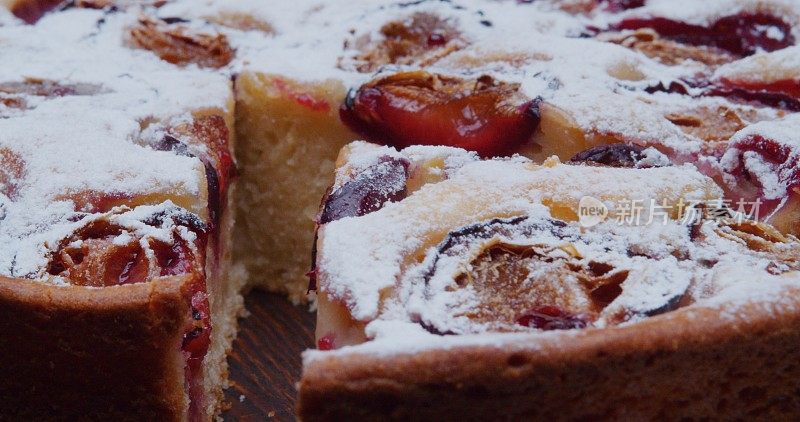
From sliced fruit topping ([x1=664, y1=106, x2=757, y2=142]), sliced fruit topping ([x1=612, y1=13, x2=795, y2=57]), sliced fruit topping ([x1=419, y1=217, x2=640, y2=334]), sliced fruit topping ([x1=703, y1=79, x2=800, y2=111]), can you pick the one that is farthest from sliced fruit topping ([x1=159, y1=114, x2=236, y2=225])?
sliced fruit topping ([x1=612, y1=13, x2=795, y2=57])

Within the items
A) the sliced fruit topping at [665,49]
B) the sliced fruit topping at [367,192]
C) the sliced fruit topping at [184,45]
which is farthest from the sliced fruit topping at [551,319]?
the sliced fruit topping at [184,45]

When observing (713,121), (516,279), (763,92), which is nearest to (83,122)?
(516,279)

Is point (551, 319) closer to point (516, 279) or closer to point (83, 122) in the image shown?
point (516, 279)

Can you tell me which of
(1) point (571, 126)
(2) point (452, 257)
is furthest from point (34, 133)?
(1) point (571, 126)

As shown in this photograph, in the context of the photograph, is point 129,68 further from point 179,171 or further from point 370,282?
point 370,282

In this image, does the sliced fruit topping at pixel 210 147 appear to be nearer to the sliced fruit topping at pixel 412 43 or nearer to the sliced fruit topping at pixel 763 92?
the sliced fruit topping at pixel 412 43

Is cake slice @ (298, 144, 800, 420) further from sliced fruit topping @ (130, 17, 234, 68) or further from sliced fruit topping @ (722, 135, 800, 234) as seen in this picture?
sliced fruit topping @ (130, 17, 234, 68)
